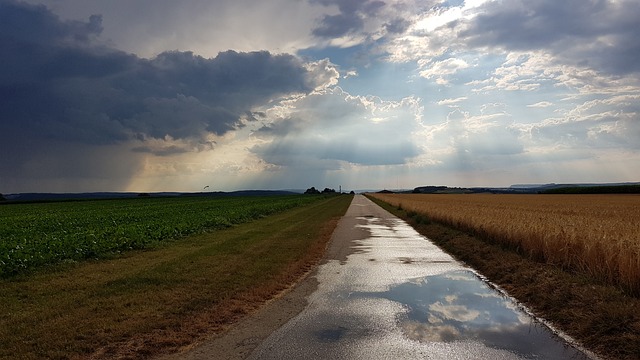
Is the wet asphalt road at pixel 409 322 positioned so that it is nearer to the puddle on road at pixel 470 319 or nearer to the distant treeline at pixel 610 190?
the puddle on road at pixel 470 319

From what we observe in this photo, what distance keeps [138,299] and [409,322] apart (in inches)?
224

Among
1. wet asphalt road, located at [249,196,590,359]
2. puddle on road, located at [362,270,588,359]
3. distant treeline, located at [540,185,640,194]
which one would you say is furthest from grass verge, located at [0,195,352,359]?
distant treeline, located at [540,185,640,194]

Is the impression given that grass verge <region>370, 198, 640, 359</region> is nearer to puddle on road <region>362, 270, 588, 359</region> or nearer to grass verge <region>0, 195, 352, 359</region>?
puddle on road <region>362, 270, 588, 359</region>

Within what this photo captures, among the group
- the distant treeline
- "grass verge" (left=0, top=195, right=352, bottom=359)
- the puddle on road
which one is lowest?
the puddle on road

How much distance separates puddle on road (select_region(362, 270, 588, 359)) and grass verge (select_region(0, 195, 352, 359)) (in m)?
3.21

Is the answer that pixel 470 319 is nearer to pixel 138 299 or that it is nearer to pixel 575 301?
pixel 575 301

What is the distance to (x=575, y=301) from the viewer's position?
8.41 m

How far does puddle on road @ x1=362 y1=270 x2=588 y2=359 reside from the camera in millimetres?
6422

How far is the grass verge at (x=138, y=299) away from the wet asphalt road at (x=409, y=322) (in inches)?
58.4

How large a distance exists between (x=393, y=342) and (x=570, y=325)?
332 cm

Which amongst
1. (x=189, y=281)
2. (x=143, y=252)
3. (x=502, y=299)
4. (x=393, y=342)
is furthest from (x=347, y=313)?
(x=143, y=252)

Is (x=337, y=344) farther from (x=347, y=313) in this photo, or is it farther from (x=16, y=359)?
(x=16, y=359)

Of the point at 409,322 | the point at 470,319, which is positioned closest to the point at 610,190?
the point at 470,319

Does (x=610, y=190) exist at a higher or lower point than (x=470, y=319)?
higher
